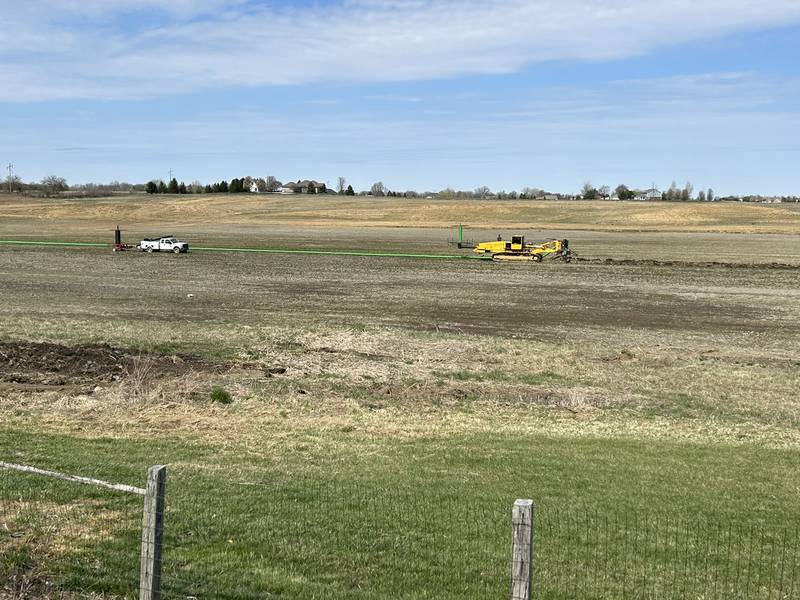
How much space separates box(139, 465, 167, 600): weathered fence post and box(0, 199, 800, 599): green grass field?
3.45 ft

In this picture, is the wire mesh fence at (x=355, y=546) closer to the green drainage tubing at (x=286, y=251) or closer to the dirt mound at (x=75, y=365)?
the dirt mound at (x=75, y=365)

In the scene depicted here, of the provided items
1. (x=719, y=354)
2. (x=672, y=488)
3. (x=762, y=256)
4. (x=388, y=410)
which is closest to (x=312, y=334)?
(x=388, y=410)

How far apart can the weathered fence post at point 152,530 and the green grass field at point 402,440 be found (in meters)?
1.05

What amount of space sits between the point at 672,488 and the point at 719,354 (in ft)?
47.9

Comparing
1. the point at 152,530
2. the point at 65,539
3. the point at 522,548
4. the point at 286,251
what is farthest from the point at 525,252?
the point at 522,548

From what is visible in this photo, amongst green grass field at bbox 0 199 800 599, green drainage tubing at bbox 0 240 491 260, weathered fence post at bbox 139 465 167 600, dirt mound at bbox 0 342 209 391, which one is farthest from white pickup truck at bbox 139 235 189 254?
weathered fence post at bbox 139 465 167 600

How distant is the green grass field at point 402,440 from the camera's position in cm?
770

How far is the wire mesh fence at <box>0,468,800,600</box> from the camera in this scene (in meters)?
7.05

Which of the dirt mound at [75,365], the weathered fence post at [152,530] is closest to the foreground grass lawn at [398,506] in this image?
the weathered fence post at [152,530]

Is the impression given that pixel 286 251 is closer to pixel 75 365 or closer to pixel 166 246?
pixel 166 246

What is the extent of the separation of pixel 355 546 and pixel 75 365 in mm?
14278

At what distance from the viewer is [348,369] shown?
2150 cm

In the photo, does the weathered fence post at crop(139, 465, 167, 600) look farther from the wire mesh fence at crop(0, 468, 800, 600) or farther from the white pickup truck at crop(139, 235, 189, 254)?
the white pickup truck at crop(139, 235, 189, 254)

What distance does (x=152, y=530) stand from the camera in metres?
5.66
